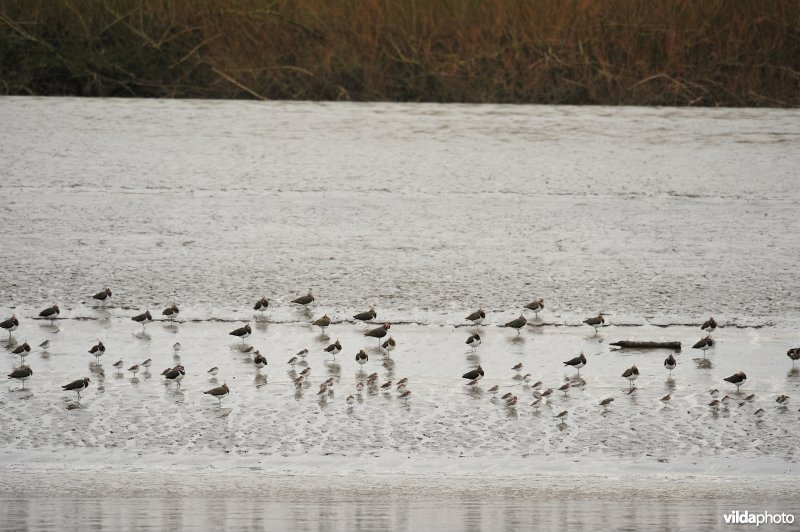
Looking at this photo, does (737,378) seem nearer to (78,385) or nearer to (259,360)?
(259,360)

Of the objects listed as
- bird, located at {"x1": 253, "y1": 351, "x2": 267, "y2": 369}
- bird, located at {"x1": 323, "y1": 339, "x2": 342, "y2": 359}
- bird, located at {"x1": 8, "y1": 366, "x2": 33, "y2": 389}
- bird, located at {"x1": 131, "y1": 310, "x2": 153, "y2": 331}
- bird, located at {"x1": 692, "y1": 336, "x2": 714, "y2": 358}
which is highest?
bird, located at {"x1": 131, "y1": 310, "x2": 153, "y2": 331}

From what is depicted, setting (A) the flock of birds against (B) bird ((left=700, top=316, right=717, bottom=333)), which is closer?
(A) the flock of birds

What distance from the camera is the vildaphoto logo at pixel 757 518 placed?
446 centimetres

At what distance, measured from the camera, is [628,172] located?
452 inches

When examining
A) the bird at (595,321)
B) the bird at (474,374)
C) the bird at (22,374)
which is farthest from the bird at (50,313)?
the bird at (595,321)

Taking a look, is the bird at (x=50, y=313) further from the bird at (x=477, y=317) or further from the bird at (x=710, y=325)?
the bird at (x=710, y=325)

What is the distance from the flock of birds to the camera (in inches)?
233

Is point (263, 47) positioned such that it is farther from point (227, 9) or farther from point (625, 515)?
point (625, 515)

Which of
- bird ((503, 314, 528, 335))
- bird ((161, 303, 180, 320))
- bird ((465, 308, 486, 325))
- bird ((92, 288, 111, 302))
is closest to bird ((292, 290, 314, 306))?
bird ((161, 303, 180, 320))

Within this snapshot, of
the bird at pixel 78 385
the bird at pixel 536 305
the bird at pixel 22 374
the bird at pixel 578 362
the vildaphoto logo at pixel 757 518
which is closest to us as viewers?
the vildaphoto logo at pixel 757 518

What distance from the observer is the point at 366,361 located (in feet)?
21.1

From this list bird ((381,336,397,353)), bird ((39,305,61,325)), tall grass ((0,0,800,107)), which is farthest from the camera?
tall grass ((0,0,800,107))

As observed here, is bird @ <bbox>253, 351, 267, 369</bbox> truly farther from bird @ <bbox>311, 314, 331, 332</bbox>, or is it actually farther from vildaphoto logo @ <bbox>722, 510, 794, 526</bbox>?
vildaphoto logo @ <bbox>722, 510, 794, 526</bbox>

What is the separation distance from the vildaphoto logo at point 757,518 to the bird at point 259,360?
268 cm
